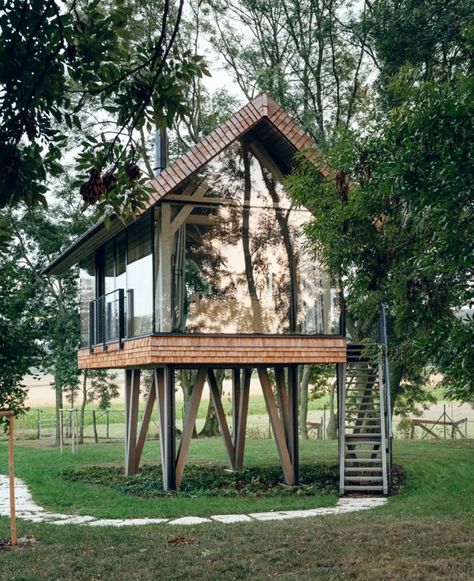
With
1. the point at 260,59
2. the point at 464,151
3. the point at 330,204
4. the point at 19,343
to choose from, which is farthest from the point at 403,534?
the point at 260,59

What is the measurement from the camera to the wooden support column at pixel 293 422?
14.9 m

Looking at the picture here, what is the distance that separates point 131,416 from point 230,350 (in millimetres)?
4609

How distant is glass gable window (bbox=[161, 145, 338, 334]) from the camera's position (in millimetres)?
13844

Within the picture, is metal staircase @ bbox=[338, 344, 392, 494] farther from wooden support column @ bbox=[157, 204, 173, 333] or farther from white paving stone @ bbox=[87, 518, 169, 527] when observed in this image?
white paving stone @ bbox=[87, 518, 169, 527]

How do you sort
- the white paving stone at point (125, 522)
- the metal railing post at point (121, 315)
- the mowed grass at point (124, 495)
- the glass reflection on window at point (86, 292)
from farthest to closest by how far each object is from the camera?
the glass reflection on window at point (86, 292)
the metal railing post at point (121, 315)
the mowed grass at point (124, 495)
the white paving stone at point (125, 522)

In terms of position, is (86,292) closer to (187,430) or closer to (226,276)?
(187,430)

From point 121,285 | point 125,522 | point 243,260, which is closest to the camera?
point 125,522

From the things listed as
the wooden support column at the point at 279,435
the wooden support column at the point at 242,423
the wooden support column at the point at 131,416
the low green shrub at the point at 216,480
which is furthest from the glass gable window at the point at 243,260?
the wooden support column at the point at 131,416

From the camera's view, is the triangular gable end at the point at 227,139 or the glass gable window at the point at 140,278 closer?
the triangular gable end at the point at 227,139

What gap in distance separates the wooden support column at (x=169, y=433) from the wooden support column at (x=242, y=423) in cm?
332

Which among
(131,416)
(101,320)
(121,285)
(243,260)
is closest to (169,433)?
(121,285)

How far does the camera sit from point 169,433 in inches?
567

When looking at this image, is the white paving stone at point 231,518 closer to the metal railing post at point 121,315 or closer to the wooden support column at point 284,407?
the wooden support column at point 284,407

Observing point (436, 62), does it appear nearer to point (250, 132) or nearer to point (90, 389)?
point (250, 132)
